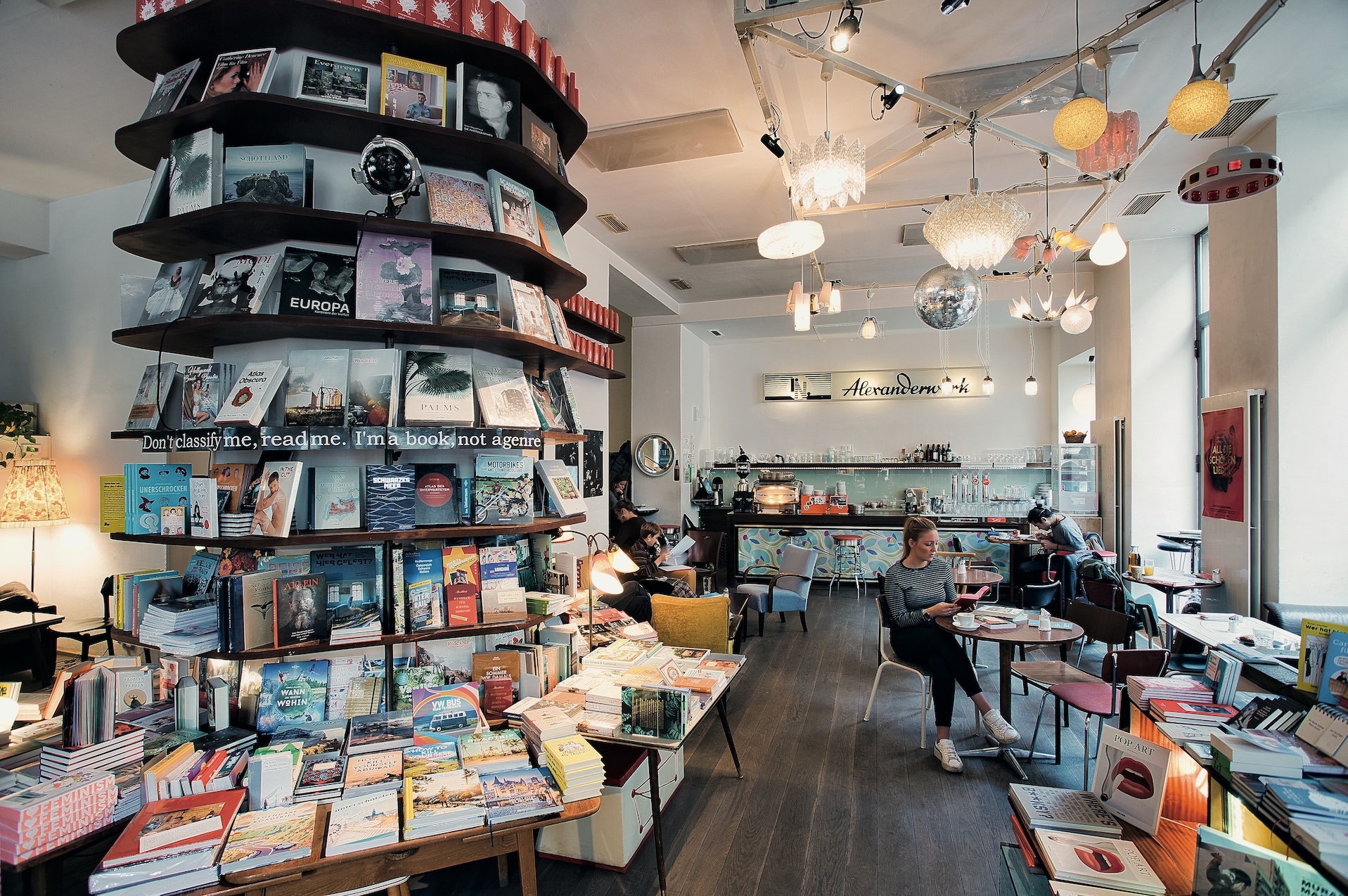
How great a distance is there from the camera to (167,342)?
2371 millimetres

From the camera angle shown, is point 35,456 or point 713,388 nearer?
point 35,456

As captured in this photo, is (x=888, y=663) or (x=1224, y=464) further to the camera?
(x=1224, y=464)

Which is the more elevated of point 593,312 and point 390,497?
point 593,312

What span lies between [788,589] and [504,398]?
467 centimetres

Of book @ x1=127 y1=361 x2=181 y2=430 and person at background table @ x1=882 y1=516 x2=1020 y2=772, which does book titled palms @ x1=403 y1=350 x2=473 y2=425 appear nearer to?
book @ x1=127 y1=361 x2=181 y2=430

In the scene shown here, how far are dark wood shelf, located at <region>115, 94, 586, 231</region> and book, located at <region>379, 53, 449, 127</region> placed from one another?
6 cm

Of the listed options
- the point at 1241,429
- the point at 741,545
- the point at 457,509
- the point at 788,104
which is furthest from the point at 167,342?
the point at 741,545

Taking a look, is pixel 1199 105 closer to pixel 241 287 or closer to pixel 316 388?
pixel 316 388

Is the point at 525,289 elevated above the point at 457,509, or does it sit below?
above

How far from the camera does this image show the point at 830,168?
2.82m

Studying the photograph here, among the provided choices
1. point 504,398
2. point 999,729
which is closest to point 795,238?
point 504,398

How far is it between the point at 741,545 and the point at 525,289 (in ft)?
23.2

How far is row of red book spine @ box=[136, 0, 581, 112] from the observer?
86.1 inches

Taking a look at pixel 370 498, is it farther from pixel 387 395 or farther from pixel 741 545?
pixel 741 545
